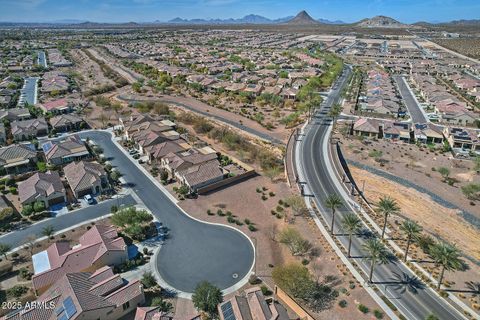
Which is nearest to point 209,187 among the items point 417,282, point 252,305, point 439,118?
point 252,305

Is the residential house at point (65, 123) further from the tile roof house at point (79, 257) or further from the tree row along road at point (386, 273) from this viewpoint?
the tree row along road at point (386, 273)

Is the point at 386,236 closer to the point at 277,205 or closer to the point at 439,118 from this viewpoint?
the point at 277,205

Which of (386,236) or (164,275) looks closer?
(164,275)

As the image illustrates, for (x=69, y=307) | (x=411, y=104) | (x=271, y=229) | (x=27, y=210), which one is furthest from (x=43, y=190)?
(x=411, y=104)

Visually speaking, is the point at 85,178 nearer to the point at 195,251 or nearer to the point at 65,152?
the point at 65,152

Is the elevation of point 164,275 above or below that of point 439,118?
below

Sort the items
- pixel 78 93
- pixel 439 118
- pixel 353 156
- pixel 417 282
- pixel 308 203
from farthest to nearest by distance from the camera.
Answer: pixel 78 93, pixel 439 118, pixel 353 156, pixel 308 203, pixel 417 282
